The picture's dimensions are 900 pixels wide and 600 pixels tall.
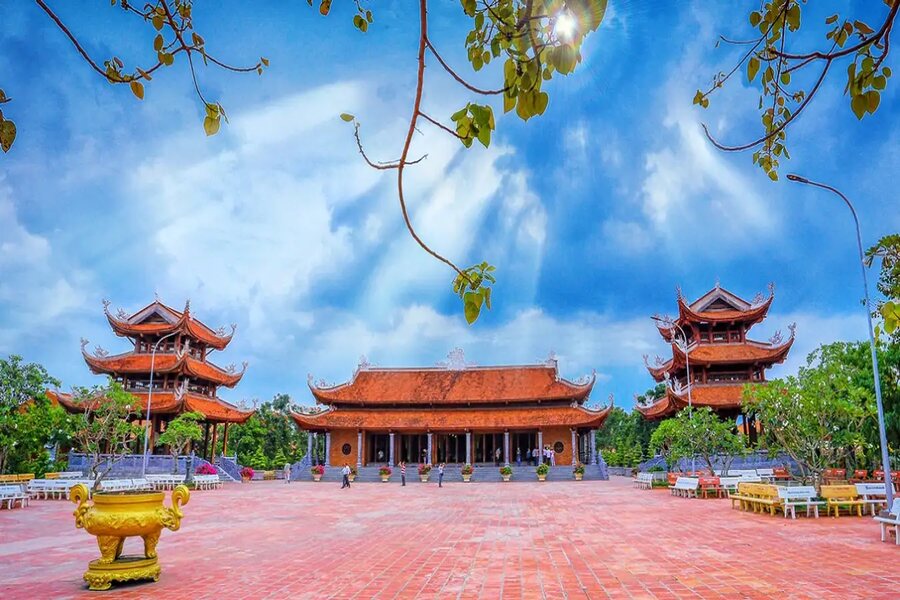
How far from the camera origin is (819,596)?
5.85 meters

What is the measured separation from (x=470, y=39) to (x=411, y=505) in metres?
16.1

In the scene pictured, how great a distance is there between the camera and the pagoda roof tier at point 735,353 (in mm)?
31406

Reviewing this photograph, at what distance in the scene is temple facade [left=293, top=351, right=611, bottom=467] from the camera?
1313 inches

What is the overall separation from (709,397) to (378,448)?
745 inches

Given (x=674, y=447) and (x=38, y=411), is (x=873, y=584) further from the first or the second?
(x=38, y=411)

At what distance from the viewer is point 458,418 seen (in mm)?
34656

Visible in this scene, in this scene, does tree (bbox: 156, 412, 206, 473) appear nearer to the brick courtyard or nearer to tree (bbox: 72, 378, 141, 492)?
tree (bbox: 72, 378, 141, 492)

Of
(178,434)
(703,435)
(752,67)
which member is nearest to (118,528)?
(752,67)

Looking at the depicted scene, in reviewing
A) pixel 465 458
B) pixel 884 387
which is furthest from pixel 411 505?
pixel 465 458

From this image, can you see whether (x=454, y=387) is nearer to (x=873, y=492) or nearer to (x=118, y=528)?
(x=873, y=492)

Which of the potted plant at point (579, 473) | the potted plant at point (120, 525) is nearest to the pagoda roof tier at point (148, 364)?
the potted plant at point (579, 473)

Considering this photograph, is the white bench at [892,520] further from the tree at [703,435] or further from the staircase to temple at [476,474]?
the staircase to temple at [476,474]

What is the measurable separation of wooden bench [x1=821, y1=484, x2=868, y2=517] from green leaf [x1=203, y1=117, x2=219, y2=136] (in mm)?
14635

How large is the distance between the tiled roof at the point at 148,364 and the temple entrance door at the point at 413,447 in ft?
38.4
